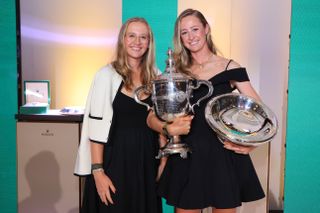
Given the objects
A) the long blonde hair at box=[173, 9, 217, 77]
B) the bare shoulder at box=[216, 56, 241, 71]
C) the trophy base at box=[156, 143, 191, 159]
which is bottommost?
the trophy base at box=[156, 143, 191, 159]

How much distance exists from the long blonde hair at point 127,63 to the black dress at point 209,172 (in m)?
0.28

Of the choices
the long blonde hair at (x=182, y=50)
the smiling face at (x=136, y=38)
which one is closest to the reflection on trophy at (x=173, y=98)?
the long blonde hair at (x=182, y=50)

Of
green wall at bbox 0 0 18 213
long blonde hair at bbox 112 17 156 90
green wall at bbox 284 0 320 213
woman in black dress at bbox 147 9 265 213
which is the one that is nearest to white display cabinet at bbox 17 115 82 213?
green wall at bbox 0 0 18 213

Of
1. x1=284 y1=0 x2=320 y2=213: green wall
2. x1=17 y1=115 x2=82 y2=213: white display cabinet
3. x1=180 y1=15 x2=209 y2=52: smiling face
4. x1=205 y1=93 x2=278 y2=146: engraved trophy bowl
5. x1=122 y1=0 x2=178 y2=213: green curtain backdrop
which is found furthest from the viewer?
x1=122 y1=0 x2=178 y2=213: green curtain backdrop

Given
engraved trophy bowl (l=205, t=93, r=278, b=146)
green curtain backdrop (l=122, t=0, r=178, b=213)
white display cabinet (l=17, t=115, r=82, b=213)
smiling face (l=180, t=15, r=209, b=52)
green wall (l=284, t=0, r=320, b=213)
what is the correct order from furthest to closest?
green curtain backdrop (l=122, t=0, r=178, b=213) < green wall (l=284, t=0, r=320, b=213) < white display cabinet (l=17, t=115, r=82, b=213) < smiling face (l=180, t=15, r=209, b=52) < engraved trophy bowl (l=205, t=93, r=278, b=146)

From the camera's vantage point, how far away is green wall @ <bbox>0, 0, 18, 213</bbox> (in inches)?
96.1

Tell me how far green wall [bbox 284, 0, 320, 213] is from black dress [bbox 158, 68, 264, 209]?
3.91ft

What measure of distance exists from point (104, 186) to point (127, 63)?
598mm

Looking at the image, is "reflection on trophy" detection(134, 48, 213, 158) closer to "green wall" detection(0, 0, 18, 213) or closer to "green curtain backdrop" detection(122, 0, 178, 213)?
"green curtain backdrop" detection(122, 0, 178, 213)

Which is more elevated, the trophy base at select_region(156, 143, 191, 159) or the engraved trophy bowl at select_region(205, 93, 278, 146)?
the engraved trophy bowl at select_region(205, 93, 278, 146)

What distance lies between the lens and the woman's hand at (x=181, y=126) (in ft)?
4.17

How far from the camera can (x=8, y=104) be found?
2482 mm

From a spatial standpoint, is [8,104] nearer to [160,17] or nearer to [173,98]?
[160,17]

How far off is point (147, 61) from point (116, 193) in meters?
0.65
